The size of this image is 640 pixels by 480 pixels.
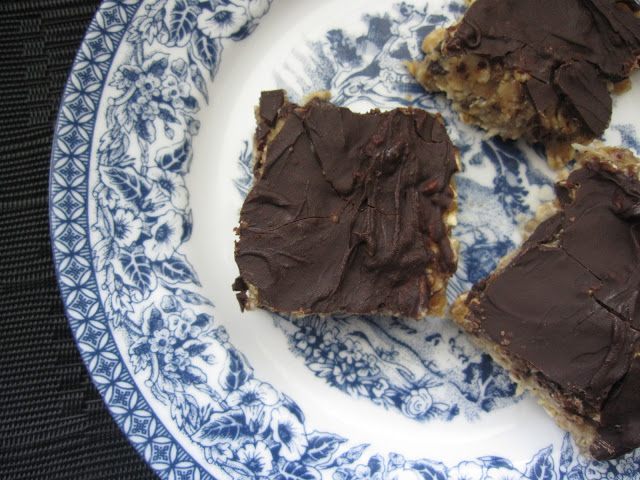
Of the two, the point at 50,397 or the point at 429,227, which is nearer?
the point at 429,227

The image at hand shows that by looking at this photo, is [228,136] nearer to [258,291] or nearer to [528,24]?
[258,291]

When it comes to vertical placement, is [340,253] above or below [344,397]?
above

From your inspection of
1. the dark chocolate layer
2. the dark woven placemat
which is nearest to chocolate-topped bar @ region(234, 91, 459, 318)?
the dark chocolate layer

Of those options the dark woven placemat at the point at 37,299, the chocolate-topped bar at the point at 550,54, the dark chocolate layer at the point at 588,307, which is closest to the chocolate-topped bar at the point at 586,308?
the dark chocolate layer at the point at 588,307

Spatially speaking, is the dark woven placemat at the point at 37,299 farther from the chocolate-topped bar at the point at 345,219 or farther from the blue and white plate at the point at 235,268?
the chocolate-topped bar at the point at 345,219

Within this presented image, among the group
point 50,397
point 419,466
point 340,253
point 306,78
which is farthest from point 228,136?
point 419,466
